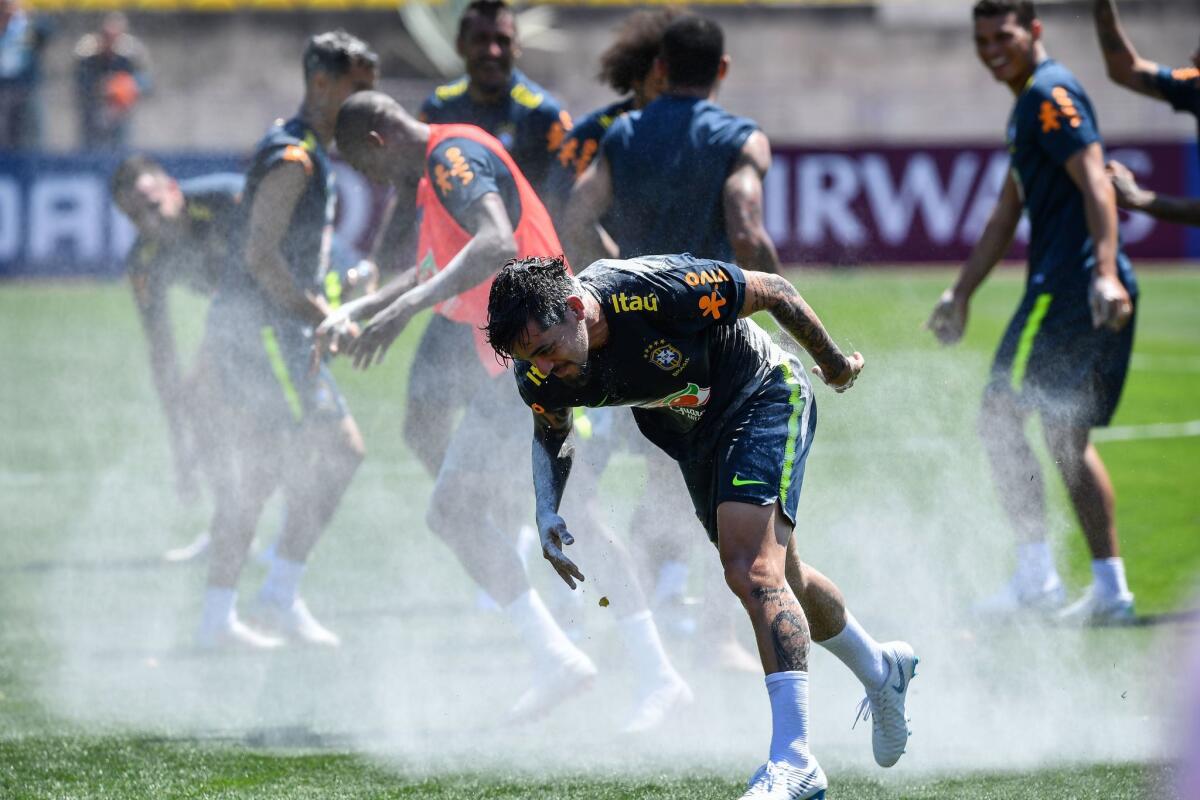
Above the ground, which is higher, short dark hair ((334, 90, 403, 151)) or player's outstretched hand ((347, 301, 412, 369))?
short dark hair ((334, 90, 403, 151))

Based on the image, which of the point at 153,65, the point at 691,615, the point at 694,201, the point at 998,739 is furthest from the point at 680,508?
the point at 153,65

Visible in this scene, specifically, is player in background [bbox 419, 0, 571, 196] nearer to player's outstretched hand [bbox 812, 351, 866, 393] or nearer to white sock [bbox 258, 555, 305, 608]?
white sock [bbox 258, 555, 305, 608]

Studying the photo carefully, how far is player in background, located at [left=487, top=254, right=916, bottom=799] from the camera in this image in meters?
4.04

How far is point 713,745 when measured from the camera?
198 inches

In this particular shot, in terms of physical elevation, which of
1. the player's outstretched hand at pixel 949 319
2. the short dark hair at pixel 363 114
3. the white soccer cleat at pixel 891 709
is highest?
the short dark hair at pixel 363 114

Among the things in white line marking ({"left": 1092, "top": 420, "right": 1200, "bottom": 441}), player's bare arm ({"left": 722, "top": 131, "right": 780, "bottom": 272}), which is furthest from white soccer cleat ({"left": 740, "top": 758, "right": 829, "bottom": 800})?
white line marking ({"left": 1092, "top": 420, "right": 1200, "bottom": 441})

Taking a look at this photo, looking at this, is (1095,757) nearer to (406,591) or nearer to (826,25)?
(406,591)

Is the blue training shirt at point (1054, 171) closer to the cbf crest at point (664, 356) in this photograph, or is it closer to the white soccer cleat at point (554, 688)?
the white soccer cleat at point (554, 688)

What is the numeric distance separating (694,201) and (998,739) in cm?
219

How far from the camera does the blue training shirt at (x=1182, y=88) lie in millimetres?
7004

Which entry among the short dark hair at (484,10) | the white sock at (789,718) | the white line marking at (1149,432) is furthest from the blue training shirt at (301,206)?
the white line marking at (1149,432)

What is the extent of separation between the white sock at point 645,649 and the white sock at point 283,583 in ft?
4.97

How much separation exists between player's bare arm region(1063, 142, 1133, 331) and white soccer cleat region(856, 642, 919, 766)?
213 cm

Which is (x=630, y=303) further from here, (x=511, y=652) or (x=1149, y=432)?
(x=1149, y=432)
